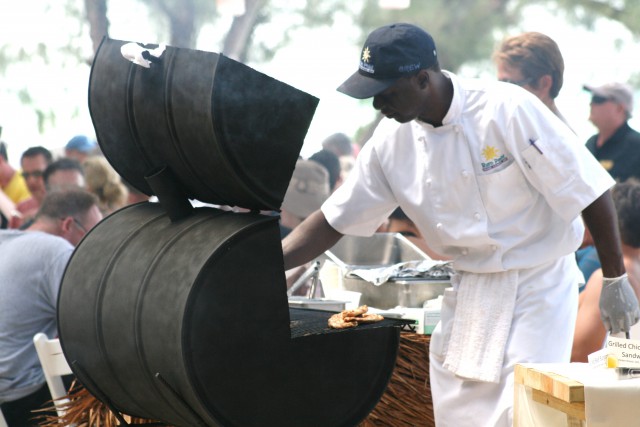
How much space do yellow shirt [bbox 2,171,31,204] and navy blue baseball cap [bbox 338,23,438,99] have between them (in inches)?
223

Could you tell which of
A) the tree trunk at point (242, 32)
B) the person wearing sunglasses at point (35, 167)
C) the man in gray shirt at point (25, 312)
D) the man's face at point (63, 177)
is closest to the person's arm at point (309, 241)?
the man in gray shirt at point (25, 312)

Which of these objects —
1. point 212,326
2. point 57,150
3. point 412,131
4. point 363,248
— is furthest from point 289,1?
point 212,326

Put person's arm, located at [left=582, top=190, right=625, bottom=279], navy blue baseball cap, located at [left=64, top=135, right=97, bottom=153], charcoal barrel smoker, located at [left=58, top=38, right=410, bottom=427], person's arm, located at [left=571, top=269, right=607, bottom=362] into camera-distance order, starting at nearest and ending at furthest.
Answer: charcoal barrel smoker, located at [left=58, top=38, right=410, bottom=427] < person's arm, located at [left=582, top=190, right=625, bottom=279] < person's arm, located at [left=571, top=269, right=607, bottom=362] < navy blue baseball cap, located at [left=64, top=135, right=97, bottom=153]

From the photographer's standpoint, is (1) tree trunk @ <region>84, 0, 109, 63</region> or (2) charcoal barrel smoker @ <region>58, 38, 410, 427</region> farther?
(1) tree trunk @ <region>84, 0, 109, 63</region>

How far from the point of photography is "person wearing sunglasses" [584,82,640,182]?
5.41 metres

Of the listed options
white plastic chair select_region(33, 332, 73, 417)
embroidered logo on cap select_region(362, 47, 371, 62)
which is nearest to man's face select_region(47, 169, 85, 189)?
white plastic chair select_region(33, 332, 73, 417)

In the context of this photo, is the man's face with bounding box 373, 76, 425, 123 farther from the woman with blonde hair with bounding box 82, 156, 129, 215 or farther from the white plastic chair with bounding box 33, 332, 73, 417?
the woman with blonde hair with bounding box 82, 156, 129, 215

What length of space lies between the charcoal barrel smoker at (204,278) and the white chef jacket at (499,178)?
0.47m

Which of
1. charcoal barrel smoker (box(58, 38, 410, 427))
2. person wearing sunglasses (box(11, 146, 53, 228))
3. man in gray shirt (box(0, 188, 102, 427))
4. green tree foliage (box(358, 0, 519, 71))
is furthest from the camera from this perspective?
green tree foliage (box(358, 0, 519, 71))

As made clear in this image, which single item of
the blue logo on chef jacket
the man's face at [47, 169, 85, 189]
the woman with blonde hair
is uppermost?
the man's face at [47, 169, 85, 189]

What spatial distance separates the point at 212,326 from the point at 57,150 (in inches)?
377

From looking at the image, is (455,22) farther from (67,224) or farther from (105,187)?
(67,224)

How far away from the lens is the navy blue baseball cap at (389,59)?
2.63 m

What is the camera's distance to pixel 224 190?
7.57 ft
